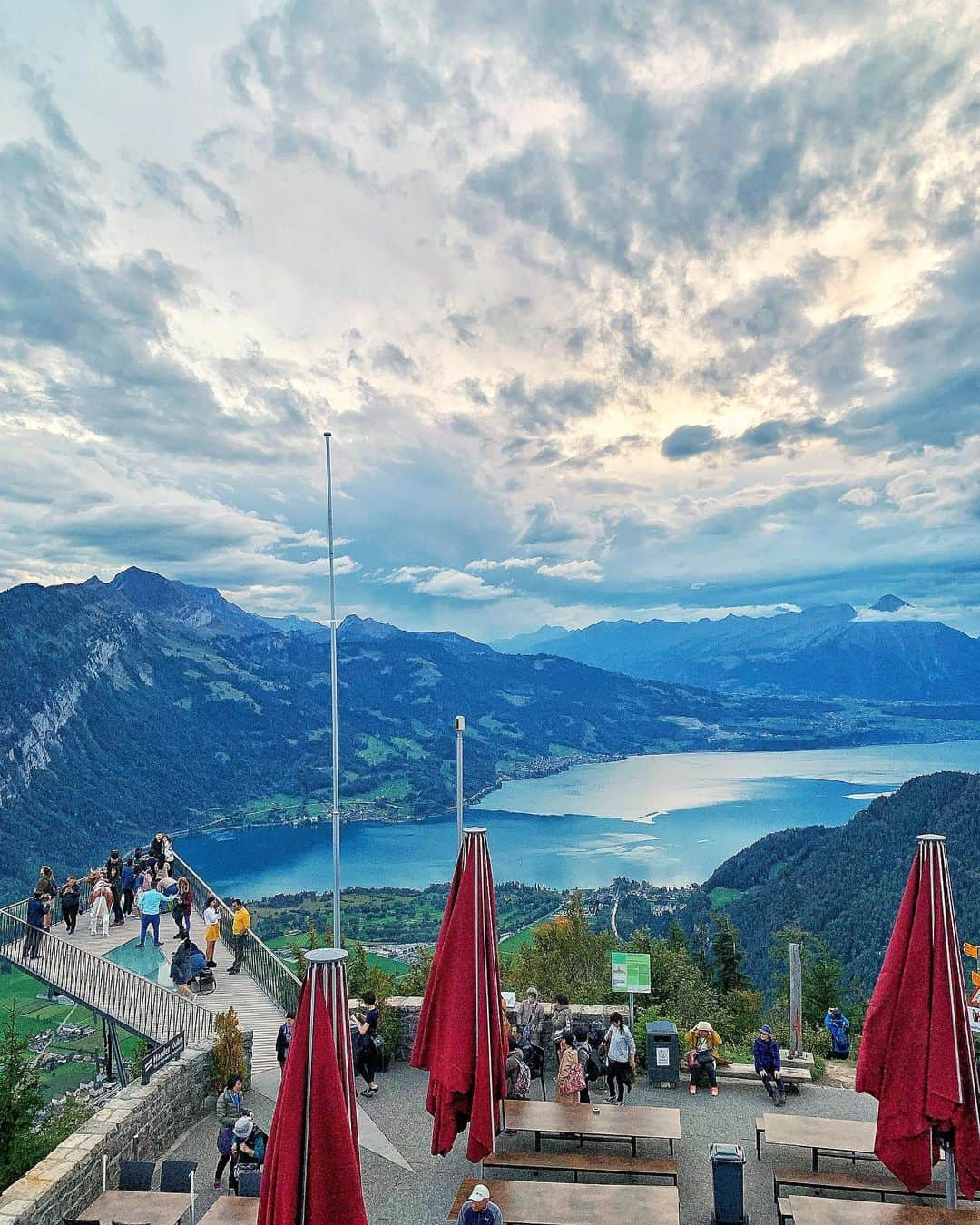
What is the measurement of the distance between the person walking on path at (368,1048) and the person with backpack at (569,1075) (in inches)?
113

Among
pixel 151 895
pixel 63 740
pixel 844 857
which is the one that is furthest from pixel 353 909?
pixel 151 895

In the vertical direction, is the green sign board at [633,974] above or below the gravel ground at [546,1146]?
above

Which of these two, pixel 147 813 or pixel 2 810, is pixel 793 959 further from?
pixel 147 813

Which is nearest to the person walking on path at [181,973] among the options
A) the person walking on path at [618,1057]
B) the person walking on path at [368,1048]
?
the person walking on path at [368,1048]

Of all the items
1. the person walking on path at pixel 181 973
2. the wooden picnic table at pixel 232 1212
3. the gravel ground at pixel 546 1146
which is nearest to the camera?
the wooden picnic table at pixel 232 1212

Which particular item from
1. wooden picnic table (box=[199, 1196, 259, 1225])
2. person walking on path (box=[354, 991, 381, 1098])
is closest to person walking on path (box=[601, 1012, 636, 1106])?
person walking on path (box=[354, 991, 381, 1098])

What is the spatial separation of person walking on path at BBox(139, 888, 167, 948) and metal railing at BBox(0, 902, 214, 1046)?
111 centimetres

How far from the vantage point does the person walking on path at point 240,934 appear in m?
15.3

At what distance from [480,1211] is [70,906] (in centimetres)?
1243

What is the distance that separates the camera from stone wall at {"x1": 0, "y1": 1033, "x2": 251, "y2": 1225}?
7.87 metres

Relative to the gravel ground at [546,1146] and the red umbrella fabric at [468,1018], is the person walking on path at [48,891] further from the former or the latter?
the red umbrella fabric at [468,1018]

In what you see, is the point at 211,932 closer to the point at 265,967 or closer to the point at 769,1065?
the point at 265,967

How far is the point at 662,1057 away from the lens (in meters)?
11.8

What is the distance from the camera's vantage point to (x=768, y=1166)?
9648mm
